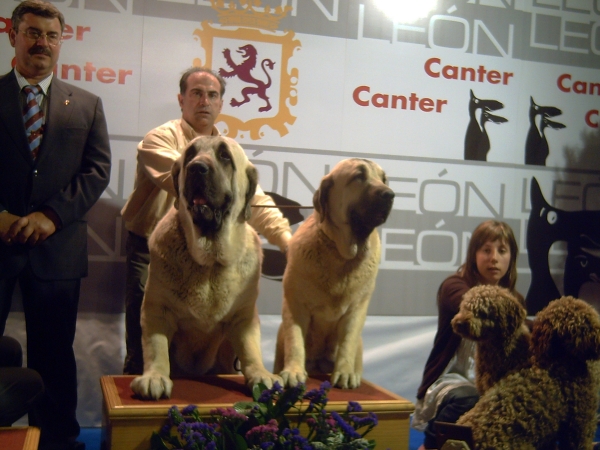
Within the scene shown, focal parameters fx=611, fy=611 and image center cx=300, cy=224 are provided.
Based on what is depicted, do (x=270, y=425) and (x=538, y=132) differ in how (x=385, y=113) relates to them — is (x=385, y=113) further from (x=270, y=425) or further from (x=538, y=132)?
(x=270, y=425)

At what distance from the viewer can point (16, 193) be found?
2473 millimetres

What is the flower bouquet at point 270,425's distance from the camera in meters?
1.74

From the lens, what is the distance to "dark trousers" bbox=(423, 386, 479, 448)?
7.31 feet

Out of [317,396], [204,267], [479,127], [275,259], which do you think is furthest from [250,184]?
[479,127]

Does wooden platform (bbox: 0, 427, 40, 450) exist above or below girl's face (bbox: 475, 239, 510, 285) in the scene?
below

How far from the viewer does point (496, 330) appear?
6.03ft

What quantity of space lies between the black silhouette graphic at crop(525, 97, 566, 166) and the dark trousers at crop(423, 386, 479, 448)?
1.91 meters

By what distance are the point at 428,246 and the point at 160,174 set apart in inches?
70.9

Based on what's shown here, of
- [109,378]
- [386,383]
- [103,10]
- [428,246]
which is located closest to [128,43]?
[103,10]

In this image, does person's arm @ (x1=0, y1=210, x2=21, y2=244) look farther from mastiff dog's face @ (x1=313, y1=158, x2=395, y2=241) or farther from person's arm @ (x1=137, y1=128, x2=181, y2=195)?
mastiff dog's face @ (x1=313, y1=158, x2=395, y2=241)

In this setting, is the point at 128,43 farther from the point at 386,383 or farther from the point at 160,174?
the point at 386,383

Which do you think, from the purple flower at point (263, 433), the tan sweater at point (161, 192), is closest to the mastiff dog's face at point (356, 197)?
the tan sweater at point (161, 192)

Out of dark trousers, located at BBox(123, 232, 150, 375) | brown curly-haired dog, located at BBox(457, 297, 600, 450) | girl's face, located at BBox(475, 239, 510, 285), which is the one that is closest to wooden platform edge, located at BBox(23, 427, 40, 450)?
dark trousers, located at BBox(123, 232, 150, 375)

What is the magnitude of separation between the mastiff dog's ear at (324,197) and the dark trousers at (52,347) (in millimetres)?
1168
